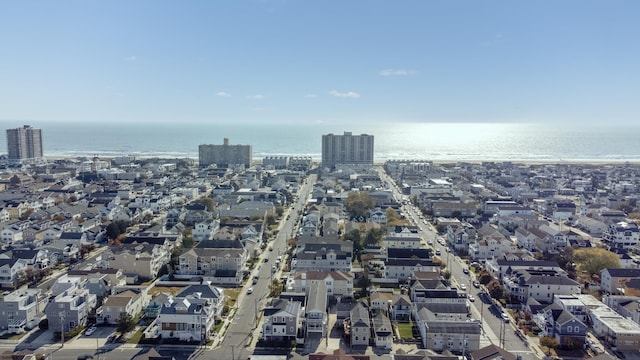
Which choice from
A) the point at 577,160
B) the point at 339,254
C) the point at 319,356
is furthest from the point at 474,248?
the point at 577,160

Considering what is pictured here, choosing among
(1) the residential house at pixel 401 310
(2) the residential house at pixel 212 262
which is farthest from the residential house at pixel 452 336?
(2) the residential house at pixel 212 262

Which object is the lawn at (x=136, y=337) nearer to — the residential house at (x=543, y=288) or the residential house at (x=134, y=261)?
the residential house at (x=134, y=261)

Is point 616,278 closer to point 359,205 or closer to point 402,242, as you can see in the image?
point 402,242

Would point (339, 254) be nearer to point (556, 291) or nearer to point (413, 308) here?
point (413, 308)

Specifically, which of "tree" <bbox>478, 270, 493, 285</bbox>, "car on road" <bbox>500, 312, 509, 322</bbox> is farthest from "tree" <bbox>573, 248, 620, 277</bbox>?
"car on road" <bbox>500, 312, 509, 322</bbox>

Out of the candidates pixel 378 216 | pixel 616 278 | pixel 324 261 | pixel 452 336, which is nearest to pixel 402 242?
pixel 324 261
